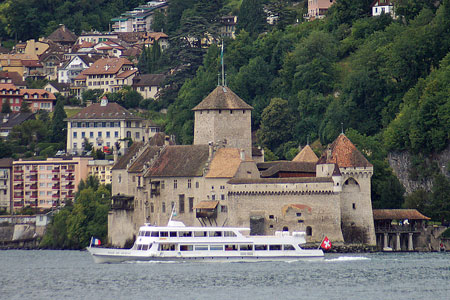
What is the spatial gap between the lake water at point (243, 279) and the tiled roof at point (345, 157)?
Result: 764 cm

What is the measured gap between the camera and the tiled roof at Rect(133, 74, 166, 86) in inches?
7160

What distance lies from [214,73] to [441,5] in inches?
1040

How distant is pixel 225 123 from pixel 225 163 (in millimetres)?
6950

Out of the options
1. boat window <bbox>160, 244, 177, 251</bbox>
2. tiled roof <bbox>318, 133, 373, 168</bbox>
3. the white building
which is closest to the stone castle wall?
tiled roof <bbox>318, 133, 373, 168</bbox>

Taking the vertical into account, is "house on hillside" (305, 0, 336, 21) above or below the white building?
above

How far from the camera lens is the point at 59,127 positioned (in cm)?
17350

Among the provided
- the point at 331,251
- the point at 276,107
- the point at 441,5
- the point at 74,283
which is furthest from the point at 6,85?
the point at 74,283

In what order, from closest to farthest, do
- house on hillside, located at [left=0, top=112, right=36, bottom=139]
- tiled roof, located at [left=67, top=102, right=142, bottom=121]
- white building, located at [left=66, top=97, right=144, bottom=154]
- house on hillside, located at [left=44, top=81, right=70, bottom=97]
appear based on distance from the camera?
white building, located at [left=66, top=97, right=144, bottom=154]
tiled roof, located at [left=67, top=102, right=142, bottom=121]
house on hillside, located at [left=0, top=112, right=36, bottom=139]
house on hillside, located at [left=44, top=81, right=70, bottom=97]

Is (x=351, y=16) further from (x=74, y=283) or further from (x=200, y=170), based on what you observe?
(x=74, y=283)

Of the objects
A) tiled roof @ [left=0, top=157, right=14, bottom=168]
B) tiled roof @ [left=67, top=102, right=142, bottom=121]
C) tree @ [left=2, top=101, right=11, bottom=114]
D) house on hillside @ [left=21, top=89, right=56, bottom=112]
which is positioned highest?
house on hillside @ [left=21, top=89, right=56, bottom=112]

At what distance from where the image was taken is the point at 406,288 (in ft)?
283

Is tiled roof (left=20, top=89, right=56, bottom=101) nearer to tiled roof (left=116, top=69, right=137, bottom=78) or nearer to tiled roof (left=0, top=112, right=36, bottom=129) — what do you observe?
tiled roof (left=0, top=112, right=36, bottom=129)

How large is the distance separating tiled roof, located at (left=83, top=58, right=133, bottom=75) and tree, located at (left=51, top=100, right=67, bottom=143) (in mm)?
20089


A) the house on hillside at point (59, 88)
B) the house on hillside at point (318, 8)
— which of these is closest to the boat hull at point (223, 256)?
the house on hillside at point (318, 8)
